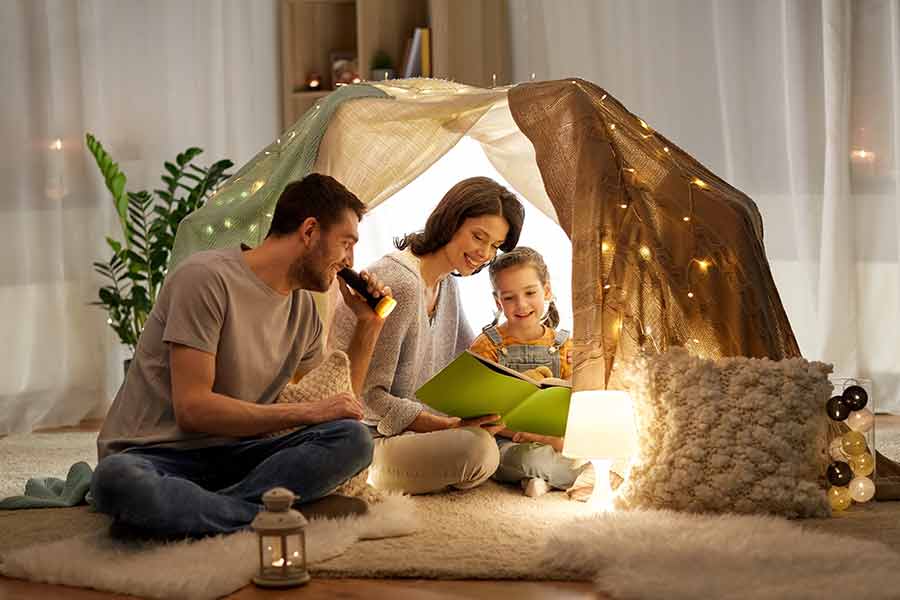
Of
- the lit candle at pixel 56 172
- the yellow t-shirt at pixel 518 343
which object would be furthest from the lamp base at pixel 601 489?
the lit candle at pixel 56 172

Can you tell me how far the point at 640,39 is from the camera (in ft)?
15.6

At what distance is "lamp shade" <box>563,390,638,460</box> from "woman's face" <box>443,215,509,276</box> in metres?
0.60

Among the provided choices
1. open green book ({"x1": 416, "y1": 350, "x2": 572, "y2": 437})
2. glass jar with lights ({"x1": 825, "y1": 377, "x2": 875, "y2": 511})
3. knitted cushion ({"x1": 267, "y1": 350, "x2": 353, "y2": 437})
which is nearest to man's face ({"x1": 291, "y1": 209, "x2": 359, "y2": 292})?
knitted cushion ({"x1": 267, "y1": 350, "x2": 353, "y2": 437})

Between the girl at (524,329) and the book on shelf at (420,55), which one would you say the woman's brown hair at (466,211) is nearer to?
the girl at (524,329)

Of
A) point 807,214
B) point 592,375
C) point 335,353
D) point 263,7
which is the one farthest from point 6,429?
point 807,214

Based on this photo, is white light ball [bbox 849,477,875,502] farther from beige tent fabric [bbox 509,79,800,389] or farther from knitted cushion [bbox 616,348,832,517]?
beige tent fabric [bbox 509,79,800,389]

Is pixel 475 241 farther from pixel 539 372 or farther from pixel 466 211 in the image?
pixel 539 372

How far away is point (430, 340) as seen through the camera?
10.6 ft

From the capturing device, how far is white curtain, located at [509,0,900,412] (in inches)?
175

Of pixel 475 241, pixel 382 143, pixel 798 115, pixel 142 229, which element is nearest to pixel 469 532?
pixel 475 241

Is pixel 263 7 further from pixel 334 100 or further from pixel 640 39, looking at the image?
pixel 334 100

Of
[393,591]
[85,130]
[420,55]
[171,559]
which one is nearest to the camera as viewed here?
[393,591]

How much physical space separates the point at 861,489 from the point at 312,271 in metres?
1.25

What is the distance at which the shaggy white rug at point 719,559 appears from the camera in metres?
1.97
